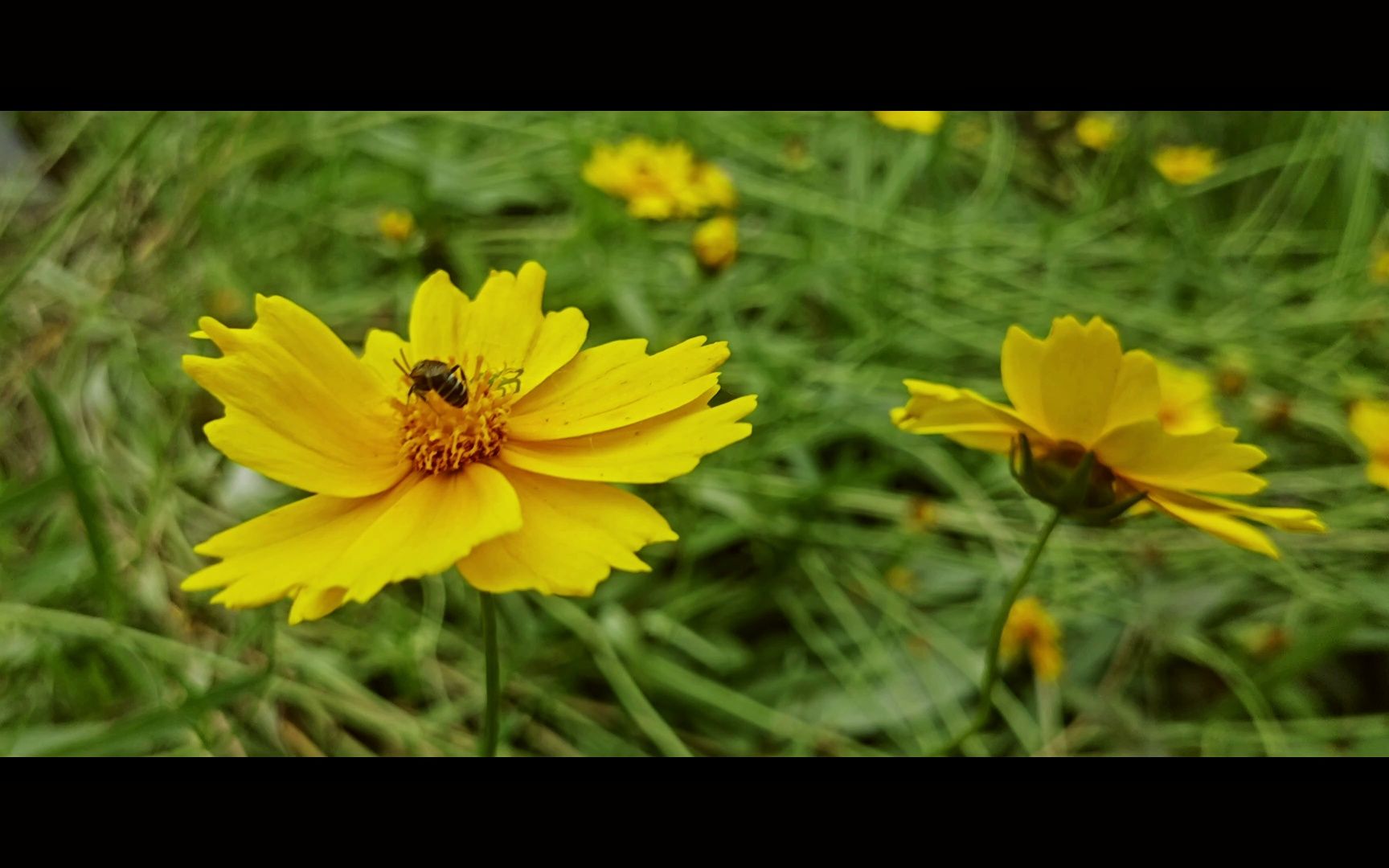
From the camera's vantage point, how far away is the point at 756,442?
861 mm

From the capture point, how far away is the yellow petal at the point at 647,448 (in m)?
0.32

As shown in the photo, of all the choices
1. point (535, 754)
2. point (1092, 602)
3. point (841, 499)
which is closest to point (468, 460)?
point (535, 754)

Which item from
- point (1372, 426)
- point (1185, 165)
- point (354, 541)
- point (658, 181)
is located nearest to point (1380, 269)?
point (1185, 165)

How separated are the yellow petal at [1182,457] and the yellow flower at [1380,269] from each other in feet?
2.83

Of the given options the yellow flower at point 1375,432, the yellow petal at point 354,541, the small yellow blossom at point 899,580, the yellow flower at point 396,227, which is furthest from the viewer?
the yellow flower at point 396,227

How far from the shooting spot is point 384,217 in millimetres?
1045

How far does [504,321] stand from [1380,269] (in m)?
1.04

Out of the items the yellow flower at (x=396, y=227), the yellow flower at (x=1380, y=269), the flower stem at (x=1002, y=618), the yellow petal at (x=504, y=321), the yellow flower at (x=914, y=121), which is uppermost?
the yellow flower at (x=914, y=121)

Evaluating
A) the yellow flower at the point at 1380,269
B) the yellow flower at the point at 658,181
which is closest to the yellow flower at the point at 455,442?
the yellow flower at the point at 658,181

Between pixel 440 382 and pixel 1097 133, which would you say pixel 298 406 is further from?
pixel 1097 133

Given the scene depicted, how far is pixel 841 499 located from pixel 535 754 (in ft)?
1.14

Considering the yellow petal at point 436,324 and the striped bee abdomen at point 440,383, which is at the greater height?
the yellow petal at point 436,324

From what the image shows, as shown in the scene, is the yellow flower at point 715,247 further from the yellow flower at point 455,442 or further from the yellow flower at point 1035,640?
the yellow flower at point 455,442
